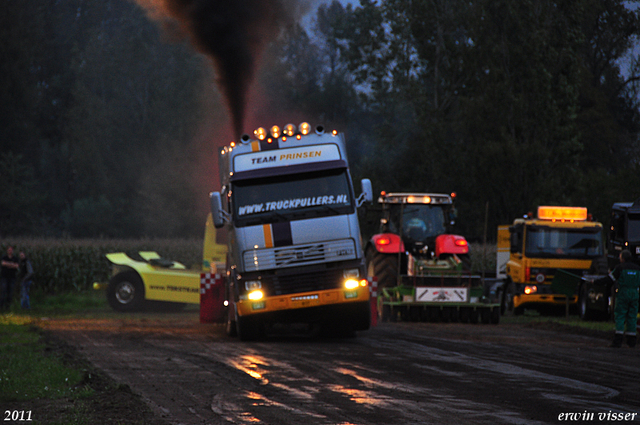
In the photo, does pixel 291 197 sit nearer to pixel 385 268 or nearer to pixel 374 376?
pixel 374 376

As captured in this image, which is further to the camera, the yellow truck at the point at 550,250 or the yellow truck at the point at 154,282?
the yellow truck at the point at 154,282

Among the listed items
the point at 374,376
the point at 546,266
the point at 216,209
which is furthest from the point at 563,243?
the point at 374,376

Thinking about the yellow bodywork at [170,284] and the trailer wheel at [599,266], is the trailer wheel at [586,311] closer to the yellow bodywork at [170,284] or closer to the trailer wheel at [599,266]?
the trailer wheel at [599,266]

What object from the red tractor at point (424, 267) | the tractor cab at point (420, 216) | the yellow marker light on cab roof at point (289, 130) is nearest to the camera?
the yellow marker light on cab roof at point (289, 130)

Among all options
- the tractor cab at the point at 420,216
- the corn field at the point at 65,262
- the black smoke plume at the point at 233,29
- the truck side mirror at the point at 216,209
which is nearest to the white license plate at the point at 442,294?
the tractor cab at the point at 420,216

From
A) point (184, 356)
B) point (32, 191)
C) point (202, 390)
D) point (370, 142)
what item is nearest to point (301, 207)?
point (184, 356)

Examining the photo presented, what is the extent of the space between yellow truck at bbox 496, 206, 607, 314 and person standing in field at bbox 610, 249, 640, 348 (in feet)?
26.3

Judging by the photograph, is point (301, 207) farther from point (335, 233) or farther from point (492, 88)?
point (492, 88)

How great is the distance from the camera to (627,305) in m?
16.2

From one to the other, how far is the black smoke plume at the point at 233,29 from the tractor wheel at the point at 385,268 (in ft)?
16.6

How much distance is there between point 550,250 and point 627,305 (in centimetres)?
849

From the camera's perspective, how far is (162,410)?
908cm

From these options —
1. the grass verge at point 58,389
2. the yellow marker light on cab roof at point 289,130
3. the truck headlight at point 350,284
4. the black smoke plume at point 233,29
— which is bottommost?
the grass verge at point 58,389

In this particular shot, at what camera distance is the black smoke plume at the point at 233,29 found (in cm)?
2214
